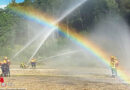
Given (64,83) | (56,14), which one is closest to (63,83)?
(64,83)

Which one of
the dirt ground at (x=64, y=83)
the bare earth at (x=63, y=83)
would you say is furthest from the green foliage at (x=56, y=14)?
the dirt ground at (x=64, y=83)

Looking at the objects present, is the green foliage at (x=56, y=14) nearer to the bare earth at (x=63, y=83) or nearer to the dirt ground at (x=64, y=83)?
the bare earth at (x=63, y=83)

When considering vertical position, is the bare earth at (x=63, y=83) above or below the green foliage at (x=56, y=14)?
below

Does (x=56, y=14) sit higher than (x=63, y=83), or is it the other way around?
(x=56, y=14)

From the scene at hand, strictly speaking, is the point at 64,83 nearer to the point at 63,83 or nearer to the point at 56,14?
the point at 63,83

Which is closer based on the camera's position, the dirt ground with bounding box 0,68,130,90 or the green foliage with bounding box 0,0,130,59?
the dirt ground with bounding box 0,68,130,90

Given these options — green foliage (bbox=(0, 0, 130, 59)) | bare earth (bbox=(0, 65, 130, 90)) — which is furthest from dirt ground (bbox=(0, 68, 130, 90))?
green foliage (bbox=(0, 0, 130, 59))

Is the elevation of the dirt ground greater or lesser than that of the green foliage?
lesser

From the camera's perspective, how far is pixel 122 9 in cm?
6094

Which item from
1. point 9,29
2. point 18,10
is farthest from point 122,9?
point 18,10

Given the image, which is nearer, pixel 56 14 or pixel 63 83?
pixel 63 83

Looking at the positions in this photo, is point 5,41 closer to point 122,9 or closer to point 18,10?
point 18,10

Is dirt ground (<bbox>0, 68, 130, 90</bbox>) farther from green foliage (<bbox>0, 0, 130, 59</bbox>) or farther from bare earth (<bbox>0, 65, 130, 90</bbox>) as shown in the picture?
green foliage (<bbox>0, 0, 130, 59</bbox>)

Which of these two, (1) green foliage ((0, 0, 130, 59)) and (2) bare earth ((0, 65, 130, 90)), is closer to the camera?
(2) bare earth ((0, 65, 130, 90))
